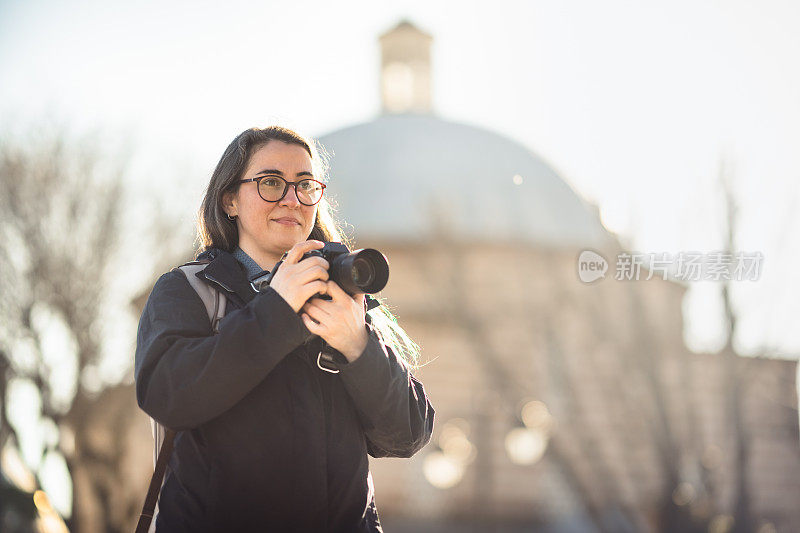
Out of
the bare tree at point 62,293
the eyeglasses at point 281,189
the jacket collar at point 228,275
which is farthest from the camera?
the bare tree at point 62,293

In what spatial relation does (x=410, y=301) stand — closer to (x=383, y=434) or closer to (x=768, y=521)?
(x=768, y=521)

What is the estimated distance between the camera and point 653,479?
19531 millimetres

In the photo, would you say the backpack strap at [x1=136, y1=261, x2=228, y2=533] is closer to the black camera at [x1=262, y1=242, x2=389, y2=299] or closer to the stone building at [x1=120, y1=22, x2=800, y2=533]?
the black camera at [x1=262, y1=242, x2=389, y2=299]

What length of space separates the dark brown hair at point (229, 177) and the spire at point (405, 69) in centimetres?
2635

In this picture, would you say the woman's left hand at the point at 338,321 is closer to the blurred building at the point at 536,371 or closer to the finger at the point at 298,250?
the finger at the point at 298,250

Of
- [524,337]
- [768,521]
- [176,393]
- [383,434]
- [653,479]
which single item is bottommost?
[768,521]

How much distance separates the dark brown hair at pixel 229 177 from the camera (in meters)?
2.09

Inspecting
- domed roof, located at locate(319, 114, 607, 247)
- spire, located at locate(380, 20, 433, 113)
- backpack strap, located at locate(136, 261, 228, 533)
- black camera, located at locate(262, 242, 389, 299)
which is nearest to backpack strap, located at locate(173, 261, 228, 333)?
backpack strap, located at locate(136, 261, 228, 533)

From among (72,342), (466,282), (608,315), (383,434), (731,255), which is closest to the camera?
(383,434)

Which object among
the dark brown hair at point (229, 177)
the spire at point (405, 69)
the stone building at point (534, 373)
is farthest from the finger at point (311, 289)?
the spire at point (405, 69)

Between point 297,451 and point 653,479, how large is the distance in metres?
19.1

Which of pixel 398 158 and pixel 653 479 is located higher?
pixel 398 158

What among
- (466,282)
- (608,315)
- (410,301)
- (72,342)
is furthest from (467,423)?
(72,342)

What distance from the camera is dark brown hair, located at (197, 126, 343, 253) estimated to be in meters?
2.09
